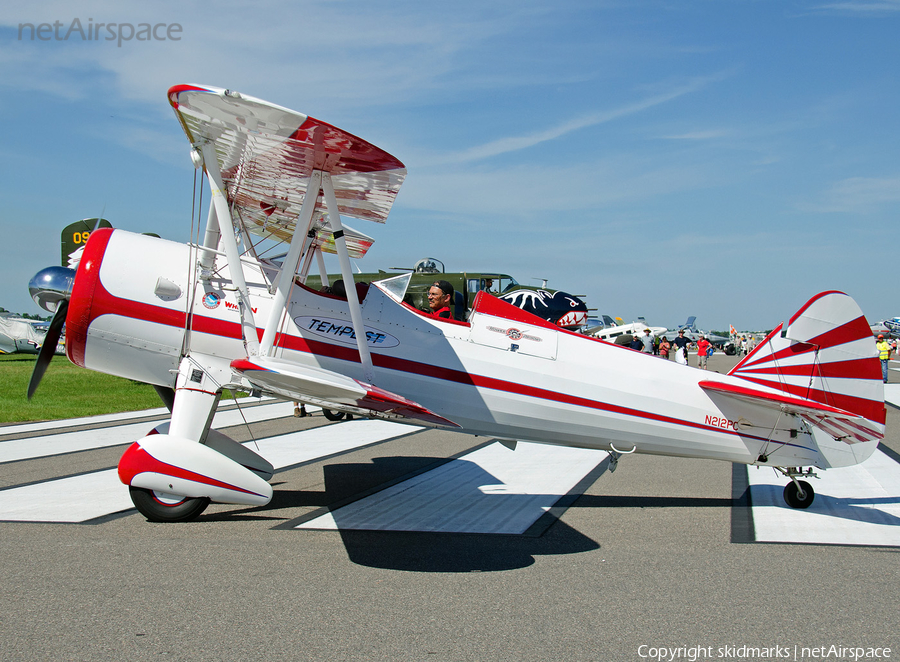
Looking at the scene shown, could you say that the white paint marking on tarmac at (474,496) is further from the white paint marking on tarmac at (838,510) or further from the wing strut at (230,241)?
the white paint marking on tarmac at (838,510)

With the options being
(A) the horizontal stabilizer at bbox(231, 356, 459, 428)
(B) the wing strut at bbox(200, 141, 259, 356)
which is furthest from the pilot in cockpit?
(B) the wing strut at bbox(200, 141, 259, 356)

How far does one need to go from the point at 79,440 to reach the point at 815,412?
956cm

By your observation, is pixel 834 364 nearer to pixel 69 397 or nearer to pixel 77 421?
pixel 77 421

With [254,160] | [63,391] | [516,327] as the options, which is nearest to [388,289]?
[516,327]

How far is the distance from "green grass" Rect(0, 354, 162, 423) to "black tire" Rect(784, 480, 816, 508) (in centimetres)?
1214

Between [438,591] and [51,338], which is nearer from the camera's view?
[438,591]

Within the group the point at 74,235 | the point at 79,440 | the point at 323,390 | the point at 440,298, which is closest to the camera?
the point at 323,390

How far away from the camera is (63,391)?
16.8 meters

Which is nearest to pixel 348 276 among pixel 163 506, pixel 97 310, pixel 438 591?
pixel 97 310

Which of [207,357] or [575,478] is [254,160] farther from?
[575,478]

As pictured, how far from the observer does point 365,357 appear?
5.67 meters

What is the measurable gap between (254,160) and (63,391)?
14.3m

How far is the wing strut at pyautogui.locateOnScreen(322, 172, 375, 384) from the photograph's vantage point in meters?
5.27

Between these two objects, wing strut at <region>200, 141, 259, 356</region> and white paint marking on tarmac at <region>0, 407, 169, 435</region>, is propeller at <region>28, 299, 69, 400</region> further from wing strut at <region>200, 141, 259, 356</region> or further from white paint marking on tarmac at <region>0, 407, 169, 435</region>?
white paint marking on tarmac at <region>0, 407, 169, 435</region>
